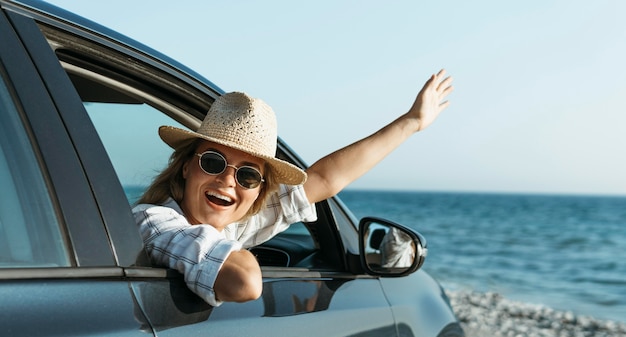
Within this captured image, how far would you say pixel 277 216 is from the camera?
3193 mm

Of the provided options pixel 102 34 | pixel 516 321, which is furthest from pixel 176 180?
pixel 516 321

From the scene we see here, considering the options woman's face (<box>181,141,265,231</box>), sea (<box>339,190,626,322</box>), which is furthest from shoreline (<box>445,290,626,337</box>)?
woman's face (<box>181,141,265,231</box>)

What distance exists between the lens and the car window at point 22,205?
5.94 ft

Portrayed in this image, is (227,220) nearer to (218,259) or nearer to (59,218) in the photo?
(218,259)

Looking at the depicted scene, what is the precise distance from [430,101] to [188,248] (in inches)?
61.2

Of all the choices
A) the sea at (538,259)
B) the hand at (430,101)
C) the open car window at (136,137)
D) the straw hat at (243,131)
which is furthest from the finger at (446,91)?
the sea at (538,259)

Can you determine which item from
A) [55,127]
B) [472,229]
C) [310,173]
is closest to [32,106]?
[55,127]

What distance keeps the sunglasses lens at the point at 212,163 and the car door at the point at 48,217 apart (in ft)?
2.53

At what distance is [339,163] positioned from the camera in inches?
131

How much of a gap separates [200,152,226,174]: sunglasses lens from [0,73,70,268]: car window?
86cm

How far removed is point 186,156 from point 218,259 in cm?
76

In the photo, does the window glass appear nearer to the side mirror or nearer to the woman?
the woman

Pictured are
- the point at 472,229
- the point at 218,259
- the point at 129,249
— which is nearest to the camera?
the point at 129,249

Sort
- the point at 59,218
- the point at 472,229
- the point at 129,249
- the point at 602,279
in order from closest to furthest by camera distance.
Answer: the point at 59,218 → the point at 129,249 → the point at 602,279 → the point at 472,229
